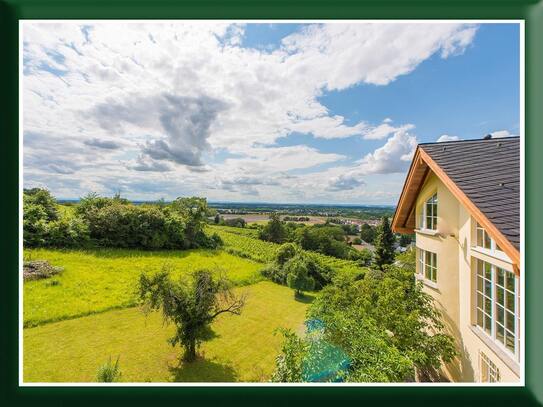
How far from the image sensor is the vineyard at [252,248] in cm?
737

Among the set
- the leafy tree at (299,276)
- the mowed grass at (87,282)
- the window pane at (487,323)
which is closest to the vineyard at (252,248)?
the leafy tree at (299,276)

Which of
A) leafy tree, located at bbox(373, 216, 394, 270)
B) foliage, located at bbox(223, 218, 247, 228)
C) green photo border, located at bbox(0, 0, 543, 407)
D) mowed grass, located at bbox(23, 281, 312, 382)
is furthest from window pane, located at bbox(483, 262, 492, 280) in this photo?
leafy tree, located at bbox(373, 216, 394, 270)

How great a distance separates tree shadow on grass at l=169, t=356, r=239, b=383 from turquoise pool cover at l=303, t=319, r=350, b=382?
1.47 m

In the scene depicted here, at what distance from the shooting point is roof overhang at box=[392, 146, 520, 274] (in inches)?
59.4

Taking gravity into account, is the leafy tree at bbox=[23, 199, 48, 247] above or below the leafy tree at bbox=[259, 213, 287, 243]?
above

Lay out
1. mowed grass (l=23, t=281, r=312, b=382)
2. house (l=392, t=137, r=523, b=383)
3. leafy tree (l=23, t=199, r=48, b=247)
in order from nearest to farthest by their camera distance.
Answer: house (l=392, t=137, r=523, b=383)
mowed grass (l=23, t=281, r=312, b=382)
leafy tree (l=23, t=199, r=48, b=247)

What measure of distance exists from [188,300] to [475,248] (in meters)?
3.34

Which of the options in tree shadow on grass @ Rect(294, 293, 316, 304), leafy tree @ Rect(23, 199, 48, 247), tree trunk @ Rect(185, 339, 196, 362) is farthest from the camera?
tree shadow on grass @ Rect(294, 293, 316, 304)

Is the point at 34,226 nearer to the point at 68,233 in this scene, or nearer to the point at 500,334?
the point at 68,233

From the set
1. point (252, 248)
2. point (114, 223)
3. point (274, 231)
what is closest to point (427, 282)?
point (252, 248)

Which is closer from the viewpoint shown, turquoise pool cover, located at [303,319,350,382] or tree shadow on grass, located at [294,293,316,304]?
turquoise pool cover, located at [303,319,350,382]

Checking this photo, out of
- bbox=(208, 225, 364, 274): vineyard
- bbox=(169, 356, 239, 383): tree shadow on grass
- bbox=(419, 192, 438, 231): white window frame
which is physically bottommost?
bbox=(169, 356, 239, 383): tree shadow on grass

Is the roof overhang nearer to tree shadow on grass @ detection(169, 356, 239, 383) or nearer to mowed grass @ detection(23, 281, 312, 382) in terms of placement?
mowed grass @ detection(23, 281, 312, 382)

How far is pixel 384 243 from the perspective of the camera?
39.6 ft
